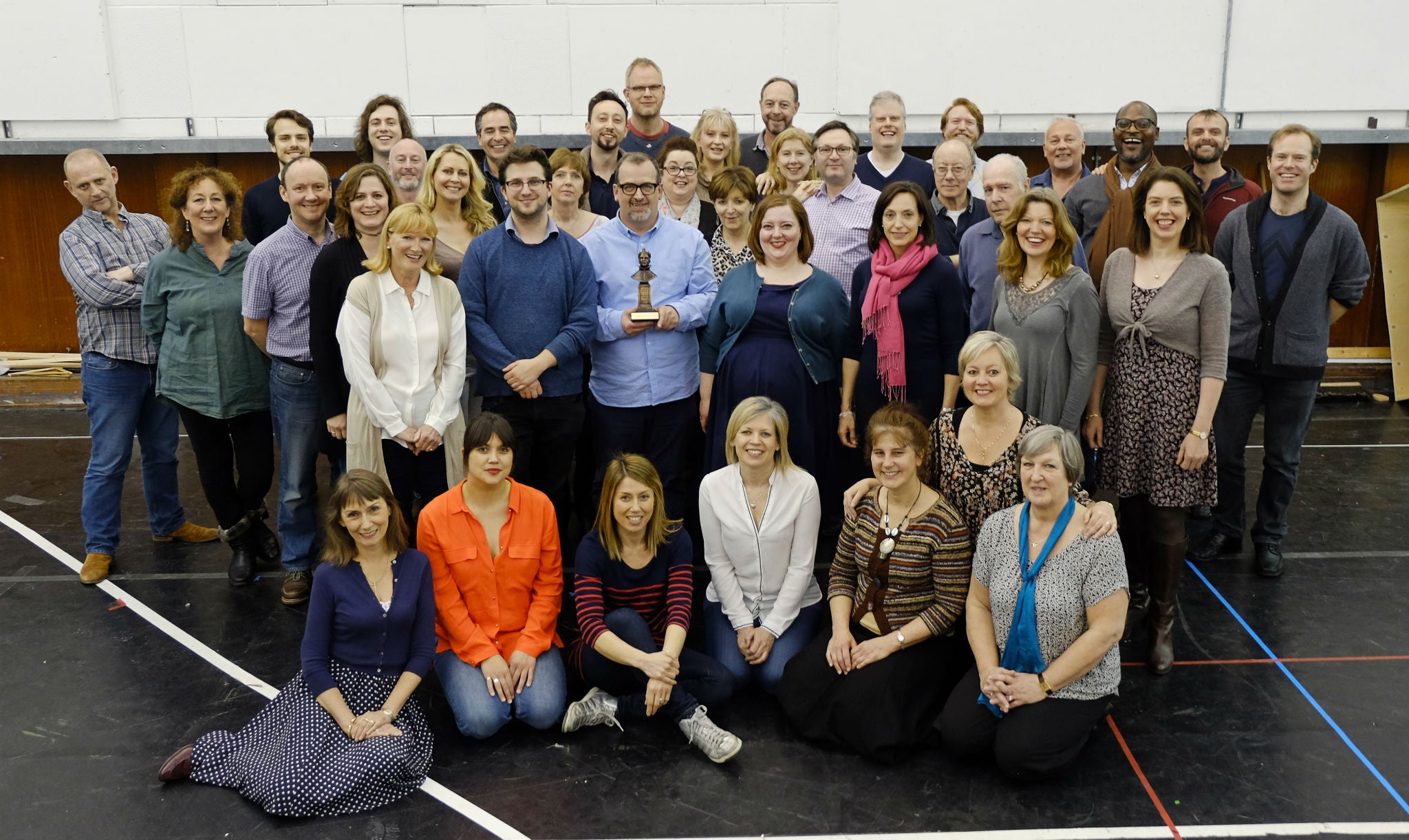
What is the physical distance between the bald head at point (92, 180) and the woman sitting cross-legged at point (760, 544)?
321 centimetres

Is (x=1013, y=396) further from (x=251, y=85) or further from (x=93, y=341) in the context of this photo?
(x=251, y=85)

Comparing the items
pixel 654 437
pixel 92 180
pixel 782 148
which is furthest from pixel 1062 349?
pixel 92 180

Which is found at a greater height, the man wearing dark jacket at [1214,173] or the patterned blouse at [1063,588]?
the man wearing dark jacket at [1214,173]

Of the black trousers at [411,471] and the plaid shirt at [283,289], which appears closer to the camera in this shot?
the black trousers at [411,471]

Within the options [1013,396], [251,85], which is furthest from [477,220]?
[251,85]

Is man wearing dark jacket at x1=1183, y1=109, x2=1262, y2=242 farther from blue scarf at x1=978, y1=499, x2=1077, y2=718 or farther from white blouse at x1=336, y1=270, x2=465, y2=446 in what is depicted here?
white blouse at x1=336, y1=270, x2=465, y2=446

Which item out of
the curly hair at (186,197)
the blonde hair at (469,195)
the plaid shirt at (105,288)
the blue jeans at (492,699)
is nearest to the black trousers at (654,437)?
the blonde hair at (469,195)

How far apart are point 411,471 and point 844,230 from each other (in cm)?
224

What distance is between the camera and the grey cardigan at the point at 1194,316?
13.7ft

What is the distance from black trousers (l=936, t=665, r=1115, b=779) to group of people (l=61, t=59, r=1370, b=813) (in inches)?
0.5

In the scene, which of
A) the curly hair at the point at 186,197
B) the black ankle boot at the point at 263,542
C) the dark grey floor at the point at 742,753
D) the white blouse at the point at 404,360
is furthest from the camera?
the black ankle boot at the point at 263,542

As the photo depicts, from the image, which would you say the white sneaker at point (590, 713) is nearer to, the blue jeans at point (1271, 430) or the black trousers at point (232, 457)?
the black trousers at point (232, 457)

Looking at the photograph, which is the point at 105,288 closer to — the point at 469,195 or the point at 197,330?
the point at 197,330

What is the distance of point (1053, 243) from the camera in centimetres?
424
